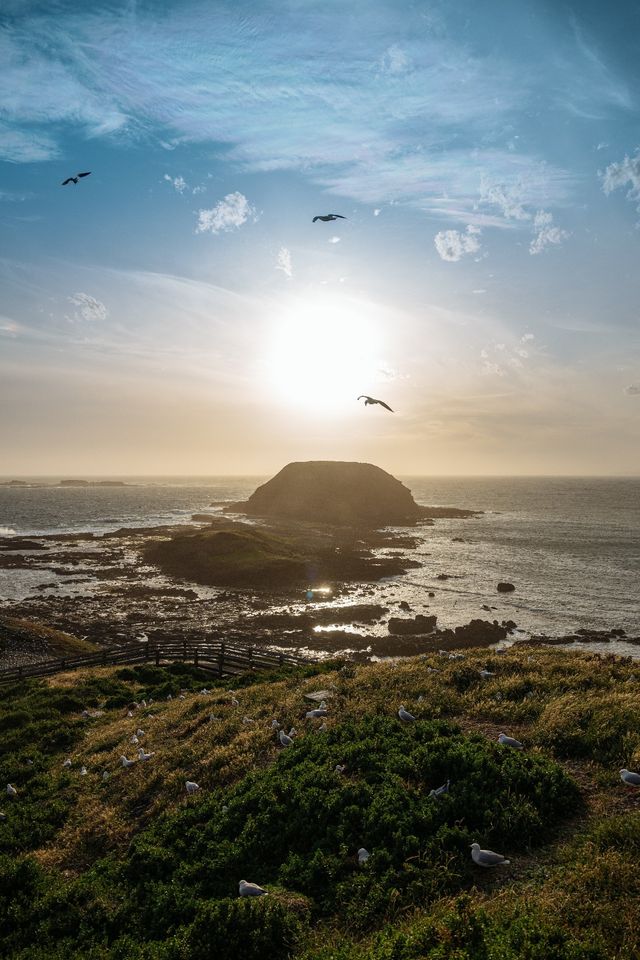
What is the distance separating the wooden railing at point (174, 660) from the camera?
2767 centimetres

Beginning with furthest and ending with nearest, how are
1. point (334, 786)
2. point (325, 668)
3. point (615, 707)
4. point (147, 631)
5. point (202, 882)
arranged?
point (147, 631) < point (325, 668) < point (615, 707) < point (334, 786) < point (202, 882)

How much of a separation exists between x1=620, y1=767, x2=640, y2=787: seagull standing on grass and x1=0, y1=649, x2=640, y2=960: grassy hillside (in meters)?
0.20

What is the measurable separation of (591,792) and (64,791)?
12832 millimetres

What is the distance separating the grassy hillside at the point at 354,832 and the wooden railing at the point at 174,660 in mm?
12390

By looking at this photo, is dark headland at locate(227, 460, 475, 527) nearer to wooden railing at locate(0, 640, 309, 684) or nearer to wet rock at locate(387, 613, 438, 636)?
wet rock at locate(387, 613, 438, 636)

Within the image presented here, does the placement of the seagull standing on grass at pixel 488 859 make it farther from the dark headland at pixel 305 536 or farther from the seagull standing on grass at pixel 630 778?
the dark headland at pixel 305 536

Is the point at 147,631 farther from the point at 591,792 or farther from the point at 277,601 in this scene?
the point at 591,792

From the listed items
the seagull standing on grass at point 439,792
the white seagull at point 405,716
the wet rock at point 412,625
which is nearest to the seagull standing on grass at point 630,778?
the seagull standing on grass at point 439,792

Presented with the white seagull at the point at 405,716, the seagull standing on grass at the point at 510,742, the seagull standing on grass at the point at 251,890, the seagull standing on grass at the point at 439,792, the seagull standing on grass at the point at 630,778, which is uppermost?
the seagull standing on grass at the point at 630,778

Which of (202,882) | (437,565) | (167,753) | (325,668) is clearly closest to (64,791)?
(167,753)

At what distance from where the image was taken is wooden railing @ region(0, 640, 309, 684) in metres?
27.7

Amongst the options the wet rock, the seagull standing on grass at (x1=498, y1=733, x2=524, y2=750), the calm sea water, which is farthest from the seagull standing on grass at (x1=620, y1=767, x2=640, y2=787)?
the calm sea water

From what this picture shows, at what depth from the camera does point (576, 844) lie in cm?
755

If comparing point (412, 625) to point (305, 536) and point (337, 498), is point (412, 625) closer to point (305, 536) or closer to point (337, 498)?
point (305, 536)
